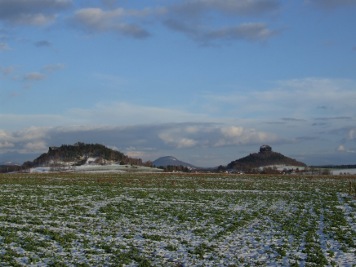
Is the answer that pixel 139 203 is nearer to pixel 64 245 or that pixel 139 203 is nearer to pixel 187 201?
pixel 187 201

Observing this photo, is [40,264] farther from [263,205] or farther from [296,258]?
[263,205]

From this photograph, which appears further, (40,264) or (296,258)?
(296,258)

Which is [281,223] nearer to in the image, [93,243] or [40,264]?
[93,243]

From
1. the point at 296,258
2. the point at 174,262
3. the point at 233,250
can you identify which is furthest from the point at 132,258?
the point at 296,258

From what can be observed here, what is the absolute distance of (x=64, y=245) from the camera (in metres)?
16.6

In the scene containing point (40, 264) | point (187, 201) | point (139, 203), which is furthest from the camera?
point (187, 201)

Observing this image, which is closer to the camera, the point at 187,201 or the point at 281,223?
the point at 281,223

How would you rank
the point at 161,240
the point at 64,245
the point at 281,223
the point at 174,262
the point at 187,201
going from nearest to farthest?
the point at 174,262 → the point at 64,245 → the point at 161,240 → the point at 281,223 → the point at 187,201

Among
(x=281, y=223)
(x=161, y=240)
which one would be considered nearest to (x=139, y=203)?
(x=281, y=223)

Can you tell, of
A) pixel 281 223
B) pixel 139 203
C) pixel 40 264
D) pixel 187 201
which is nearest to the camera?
pixel 40 264

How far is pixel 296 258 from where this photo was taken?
1591cm

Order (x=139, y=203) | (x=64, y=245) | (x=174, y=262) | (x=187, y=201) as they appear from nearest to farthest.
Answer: (x=174, y=262) < (x=64, y=245) < (x=139, y=203) < (x=187, y=201)

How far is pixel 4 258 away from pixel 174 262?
18.1ft

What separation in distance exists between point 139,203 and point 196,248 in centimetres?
1491
